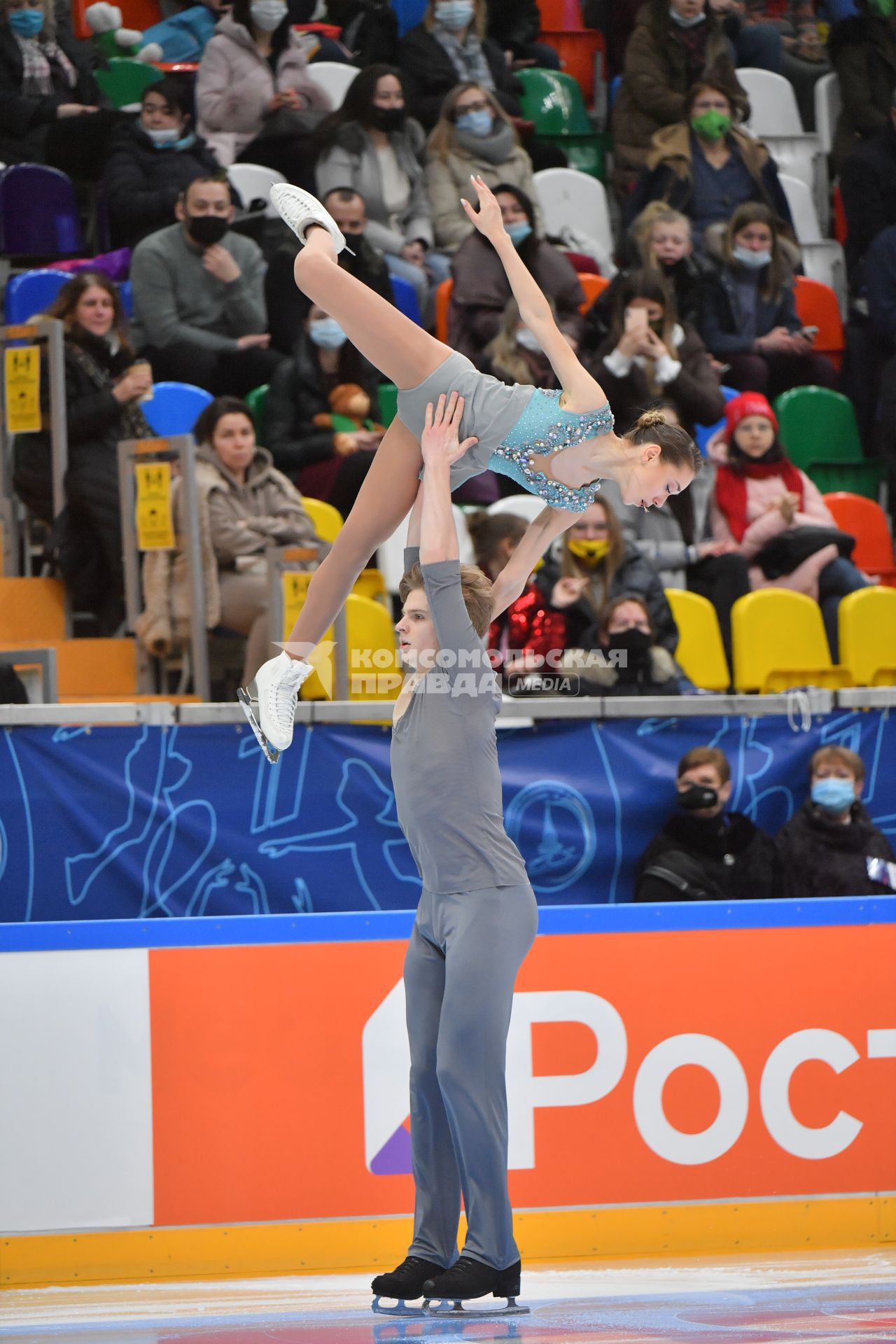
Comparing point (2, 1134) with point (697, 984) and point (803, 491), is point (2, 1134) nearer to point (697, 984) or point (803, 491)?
point (697, 984)

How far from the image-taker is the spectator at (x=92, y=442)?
21.7 feet

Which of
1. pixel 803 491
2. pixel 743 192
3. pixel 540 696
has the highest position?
pixel 743 192

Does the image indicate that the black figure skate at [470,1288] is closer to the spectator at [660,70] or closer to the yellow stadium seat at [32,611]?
the yellow stadium seat at [32,611]

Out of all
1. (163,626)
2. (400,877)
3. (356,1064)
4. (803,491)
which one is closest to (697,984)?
(356,1064)

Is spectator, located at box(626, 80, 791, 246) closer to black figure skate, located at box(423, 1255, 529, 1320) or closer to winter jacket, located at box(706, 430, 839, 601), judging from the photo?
winter jacket, located at box(706, 430, 839, 601)

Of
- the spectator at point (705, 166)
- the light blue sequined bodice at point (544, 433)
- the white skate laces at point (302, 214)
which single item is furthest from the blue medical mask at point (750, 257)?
the light blue sequined bodice at point (544, 433)

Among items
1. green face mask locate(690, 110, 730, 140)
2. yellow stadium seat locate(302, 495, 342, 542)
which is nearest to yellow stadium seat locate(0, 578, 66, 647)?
yellow stadium seat locate(302, 495, 342, 542)

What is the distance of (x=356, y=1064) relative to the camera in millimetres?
4617

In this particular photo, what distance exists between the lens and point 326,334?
7.56 metres

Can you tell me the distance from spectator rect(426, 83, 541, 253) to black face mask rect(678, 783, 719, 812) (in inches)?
165

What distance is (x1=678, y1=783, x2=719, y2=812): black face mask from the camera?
5.84 meters

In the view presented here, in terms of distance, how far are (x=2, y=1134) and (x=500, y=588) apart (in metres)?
1.97

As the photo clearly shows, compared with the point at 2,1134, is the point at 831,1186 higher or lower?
lower

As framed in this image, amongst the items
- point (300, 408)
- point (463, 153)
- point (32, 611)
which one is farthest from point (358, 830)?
point (463, 153)
